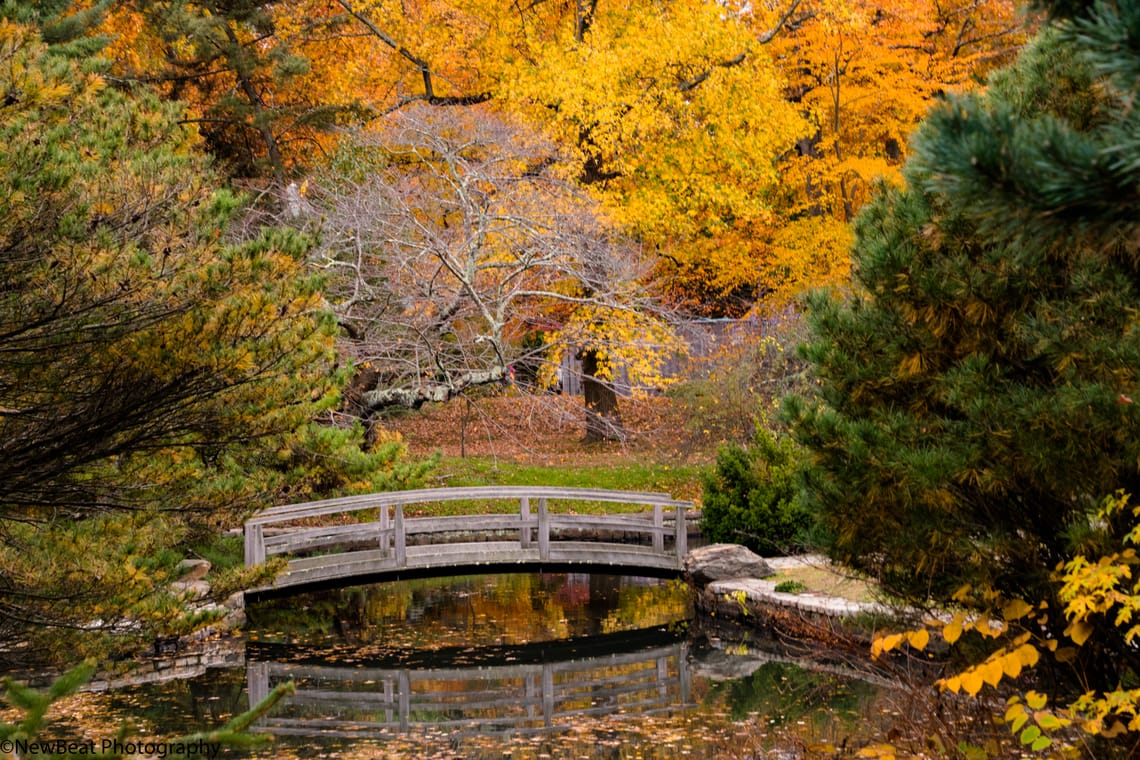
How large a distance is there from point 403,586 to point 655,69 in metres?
8.49

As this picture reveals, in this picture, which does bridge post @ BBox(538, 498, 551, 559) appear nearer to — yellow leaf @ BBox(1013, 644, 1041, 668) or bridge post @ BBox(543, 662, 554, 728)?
bridge post @ BBox(543, 662, 554, 728)

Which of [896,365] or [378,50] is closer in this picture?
[896,365]

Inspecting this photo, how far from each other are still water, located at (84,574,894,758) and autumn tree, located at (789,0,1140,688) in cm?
182

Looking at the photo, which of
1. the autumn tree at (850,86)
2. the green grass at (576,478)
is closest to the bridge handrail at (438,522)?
the green grass at (576,478)

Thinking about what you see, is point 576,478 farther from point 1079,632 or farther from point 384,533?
point 1079,632

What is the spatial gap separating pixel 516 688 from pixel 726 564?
3403 mm

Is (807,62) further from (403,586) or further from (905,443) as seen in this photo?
(905,443)

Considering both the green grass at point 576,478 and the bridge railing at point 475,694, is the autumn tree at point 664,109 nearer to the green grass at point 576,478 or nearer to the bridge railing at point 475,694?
the green grass at point 576,478

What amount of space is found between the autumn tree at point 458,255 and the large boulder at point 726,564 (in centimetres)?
264

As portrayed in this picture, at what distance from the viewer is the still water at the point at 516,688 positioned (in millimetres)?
9109

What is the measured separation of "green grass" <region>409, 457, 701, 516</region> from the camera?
57.2 feet

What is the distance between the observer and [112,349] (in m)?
5.79

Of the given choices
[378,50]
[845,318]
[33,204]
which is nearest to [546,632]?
[845,318]

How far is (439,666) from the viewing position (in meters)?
11.6
